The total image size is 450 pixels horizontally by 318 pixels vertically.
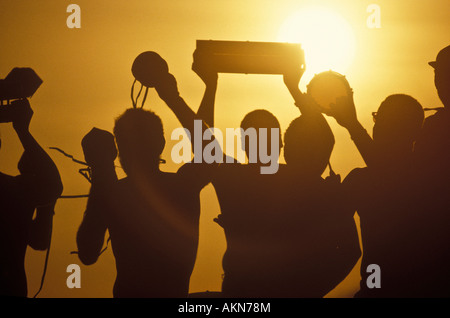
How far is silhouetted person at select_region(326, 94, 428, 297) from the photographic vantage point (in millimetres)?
2678

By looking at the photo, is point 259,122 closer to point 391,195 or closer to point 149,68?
point 149,68

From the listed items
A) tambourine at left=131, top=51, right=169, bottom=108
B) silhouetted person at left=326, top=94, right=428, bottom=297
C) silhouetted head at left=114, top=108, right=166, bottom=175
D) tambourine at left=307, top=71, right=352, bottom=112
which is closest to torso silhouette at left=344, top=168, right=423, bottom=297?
silhouetted person at left=326, top=94, right=428, bottom=297

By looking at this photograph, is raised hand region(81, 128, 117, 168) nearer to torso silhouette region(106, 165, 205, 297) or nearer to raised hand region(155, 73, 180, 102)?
torso silhouette region(106, 165, 205, 297)

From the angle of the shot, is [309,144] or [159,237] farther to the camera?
[309,144]

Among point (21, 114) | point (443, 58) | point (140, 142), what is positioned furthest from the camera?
point (21, 114)

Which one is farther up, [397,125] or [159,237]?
[397,125]

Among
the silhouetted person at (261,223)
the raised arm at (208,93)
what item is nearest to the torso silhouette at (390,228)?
the silhouetted person at (261,223)

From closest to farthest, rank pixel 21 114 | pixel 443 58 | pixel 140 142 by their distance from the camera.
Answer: pixel 140 142 < pixel 443 58 < pixel 21 114

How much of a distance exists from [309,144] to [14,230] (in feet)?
4.61

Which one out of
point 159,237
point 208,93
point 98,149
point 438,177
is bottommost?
point 159,237

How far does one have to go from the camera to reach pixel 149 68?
2.79 metres

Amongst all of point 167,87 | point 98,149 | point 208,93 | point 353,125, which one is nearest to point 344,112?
point 353,125

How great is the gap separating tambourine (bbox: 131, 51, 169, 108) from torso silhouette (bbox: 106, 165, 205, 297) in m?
0.43
